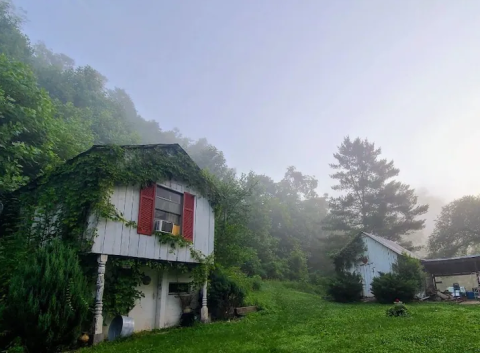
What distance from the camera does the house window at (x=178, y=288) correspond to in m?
10.6

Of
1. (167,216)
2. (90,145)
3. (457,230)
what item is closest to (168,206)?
(167,216)

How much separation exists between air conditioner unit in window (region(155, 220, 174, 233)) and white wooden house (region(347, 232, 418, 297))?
47.6 feet

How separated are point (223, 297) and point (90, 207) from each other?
649 cm

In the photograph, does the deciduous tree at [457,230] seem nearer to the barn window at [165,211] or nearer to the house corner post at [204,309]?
the house corner post at [204,309]

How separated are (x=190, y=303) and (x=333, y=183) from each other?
31814 millimetres

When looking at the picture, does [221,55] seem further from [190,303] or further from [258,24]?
[190,303]

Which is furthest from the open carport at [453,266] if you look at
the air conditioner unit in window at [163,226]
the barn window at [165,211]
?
the air conditioner unit in window at [163,226]

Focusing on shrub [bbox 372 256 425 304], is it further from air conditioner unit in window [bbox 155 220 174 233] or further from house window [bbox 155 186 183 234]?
air conditioner unit in window [bbox 155 220 174 233]

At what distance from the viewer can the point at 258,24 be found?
64.7 feet

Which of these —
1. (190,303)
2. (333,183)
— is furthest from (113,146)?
(333,183)

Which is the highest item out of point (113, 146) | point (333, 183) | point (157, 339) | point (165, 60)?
point (165, 60)

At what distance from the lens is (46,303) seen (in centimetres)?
556

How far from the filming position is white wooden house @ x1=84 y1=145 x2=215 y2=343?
7816 mm

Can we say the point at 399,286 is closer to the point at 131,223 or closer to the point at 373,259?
the point at 373,259
